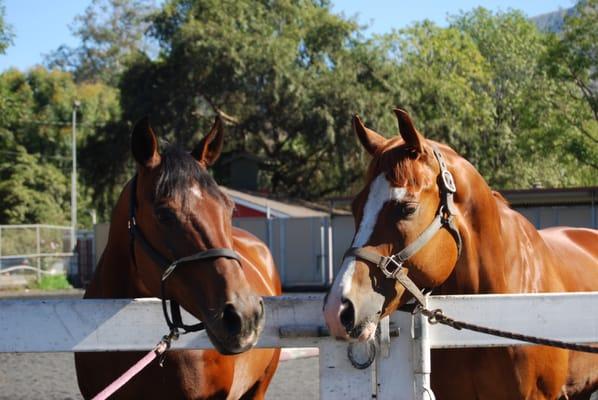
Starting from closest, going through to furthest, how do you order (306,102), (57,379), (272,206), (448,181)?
(448,181), (57,379), (272,206), (306,102)

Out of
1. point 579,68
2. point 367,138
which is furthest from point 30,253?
point 367,138

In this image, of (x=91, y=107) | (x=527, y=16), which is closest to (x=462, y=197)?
(x=91, y=107)

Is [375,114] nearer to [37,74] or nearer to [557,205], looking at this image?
[557,205]

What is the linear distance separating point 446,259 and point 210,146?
1.19 m

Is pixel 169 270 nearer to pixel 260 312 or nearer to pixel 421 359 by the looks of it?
pixel 260 312

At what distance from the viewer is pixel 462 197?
3816mm

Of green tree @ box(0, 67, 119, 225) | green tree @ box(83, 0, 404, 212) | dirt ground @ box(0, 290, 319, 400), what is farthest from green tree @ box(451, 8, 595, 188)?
dirt ground @ box(0, 290, 319, 400)

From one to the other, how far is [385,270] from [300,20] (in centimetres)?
4204

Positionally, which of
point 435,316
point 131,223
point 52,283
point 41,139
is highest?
point 41,139

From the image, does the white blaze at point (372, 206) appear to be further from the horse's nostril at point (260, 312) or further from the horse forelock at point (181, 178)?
the horse forelock at point (181, 178)

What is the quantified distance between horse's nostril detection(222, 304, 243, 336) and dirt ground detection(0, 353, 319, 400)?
18.0 ft

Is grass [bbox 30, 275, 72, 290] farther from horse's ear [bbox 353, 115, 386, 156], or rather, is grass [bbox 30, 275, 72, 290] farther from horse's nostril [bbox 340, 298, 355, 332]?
horse's nostril [bbox 340, 298, 355, 332]

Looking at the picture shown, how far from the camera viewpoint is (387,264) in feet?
10.8

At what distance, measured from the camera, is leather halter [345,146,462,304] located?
10.8 ft
